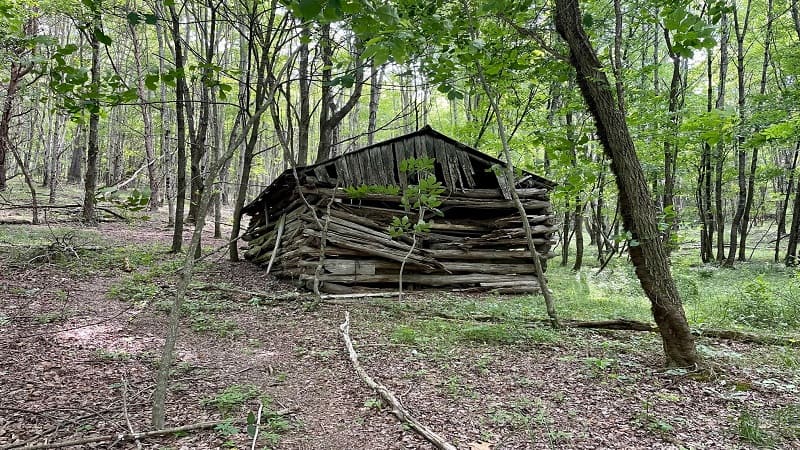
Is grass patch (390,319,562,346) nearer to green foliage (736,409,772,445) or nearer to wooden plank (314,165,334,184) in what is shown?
green foliage (736,409,772,445)

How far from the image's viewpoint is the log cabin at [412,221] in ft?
33.2

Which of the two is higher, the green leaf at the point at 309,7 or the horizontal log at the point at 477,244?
the green leaf at the point at 309,7

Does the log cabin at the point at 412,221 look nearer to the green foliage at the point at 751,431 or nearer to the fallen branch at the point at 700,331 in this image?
the fallen branch at the point at 700,331

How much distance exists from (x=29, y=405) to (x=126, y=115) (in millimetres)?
30340

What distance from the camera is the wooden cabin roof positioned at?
33.3 ft

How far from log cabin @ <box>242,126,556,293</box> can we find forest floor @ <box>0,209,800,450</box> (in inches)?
90.5

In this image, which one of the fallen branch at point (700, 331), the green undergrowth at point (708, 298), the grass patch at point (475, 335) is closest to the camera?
the fallen branch at point (700, 331)

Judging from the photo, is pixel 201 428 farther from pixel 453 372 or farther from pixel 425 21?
pixel 425 21

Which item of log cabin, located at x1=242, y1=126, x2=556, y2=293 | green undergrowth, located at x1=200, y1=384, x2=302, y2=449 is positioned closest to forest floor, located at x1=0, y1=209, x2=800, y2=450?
green undergrowth, located at x1=200, y1=384, x2=302, y2=449

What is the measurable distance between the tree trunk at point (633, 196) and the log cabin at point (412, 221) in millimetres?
4990

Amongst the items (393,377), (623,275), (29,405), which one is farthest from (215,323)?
(623,275)

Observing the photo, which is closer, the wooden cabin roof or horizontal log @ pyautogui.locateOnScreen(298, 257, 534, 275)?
horizontal log @ pyautogui.locateOnScreen(298, 257, 534, 275)

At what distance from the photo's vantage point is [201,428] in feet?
11.5

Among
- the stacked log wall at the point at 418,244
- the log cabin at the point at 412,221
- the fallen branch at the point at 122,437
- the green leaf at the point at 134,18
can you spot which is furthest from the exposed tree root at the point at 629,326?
the green leaf at the point at 134,18
